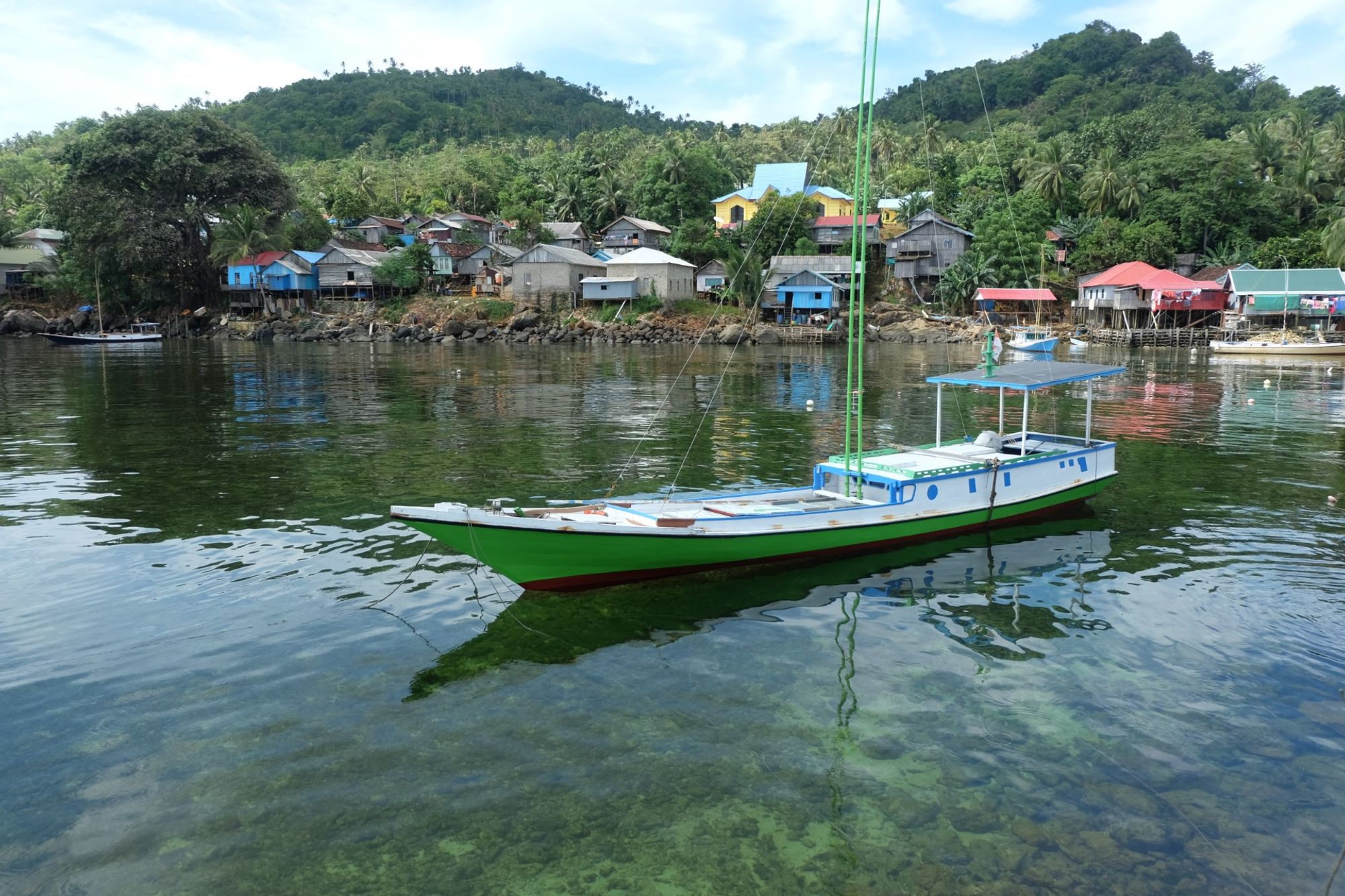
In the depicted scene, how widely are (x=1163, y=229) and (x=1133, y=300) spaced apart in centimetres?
895

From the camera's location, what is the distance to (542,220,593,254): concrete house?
93375 millimetres

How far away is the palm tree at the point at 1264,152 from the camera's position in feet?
283

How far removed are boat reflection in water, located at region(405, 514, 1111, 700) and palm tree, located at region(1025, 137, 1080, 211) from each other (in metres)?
83.1

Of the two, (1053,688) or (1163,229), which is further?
(1163,229)

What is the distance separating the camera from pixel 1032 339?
66.2m

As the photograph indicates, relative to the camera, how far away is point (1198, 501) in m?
20.2

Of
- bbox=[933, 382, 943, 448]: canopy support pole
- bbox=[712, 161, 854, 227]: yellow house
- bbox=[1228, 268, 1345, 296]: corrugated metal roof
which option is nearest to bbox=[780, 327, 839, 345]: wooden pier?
bbox=[712, 161, 854, 227]: yellow house

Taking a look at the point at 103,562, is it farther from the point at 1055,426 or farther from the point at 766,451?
the point at 1055,426

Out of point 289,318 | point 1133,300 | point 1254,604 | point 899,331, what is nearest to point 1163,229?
point 1133,300

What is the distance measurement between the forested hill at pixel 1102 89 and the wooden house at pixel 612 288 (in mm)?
65261

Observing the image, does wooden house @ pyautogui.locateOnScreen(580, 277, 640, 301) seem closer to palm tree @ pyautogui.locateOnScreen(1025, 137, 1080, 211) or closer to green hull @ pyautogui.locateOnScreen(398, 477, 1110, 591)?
palm tree @ pyautogui.locateOnScreen(1025, 137, 1080, 211)

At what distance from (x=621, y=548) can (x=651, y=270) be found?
71142 millimetres

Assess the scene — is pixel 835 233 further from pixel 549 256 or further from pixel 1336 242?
pixel 1336 242

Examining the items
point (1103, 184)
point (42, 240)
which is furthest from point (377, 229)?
point (1103, 184)
